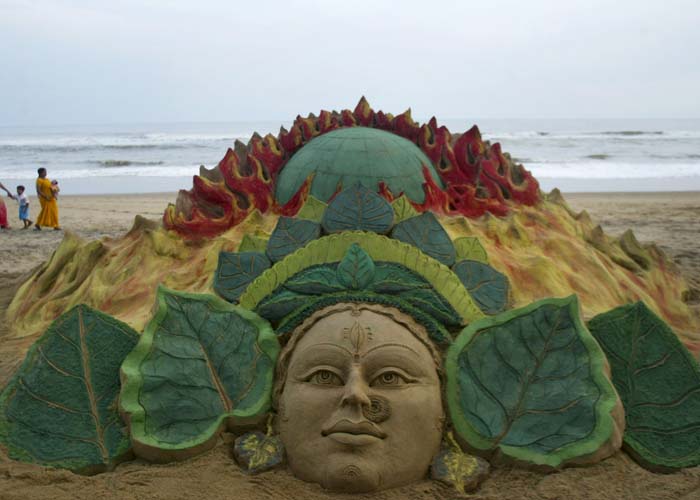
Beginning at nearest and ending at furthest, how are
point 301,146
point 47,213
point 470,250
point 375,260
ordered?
point 375,260, point 470,250, point 301,146, point 47,213

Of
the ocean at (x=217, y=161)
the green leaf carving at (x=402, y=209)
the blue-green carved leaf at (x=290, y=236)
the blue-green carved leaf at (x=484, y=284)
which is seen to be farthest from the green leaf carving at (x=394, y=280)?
the ocean at (x=217, y=161)

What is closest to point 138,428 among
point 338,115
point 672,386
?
point 672,386

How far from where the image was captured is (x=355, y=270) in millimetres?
3252

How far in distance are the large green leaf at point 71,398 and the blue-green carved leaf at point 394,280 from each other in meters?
1.19

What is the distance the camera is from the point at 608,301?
455cm

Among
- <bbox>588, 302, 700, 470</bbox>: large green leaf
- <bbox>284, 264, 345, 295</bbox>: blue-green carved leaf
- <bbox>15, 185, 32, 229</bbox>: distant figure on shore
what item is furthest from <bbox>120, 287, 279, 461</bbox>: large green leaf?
<bbox>15, 185, 32, 229</bbox>: distant figure on shore

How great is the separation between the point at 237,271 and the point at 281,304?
1.82ft

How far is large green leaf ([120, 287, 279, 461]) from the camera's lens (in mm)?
3020

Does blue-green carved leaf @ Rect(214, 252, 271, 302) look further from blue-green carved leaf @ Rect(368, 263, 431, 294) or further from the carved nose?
the carved nose

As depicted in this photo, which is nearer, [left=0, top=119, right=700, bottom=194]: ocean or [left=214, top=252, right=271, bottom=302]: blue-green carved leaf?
[left=214, top=252, right=271, bottom=302]: blue-green carved leaf

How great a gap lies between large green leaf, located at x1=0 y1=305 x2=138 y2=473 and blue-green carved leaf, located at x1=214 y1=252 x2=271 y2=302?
52cm

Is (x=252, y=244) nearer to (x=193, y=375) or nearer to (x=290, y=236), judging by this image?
(x=290, y=236)

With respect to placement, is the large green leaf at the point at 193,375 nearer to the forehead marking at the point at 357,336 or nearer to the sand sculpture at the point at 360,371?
the sand sculpture at the point at 360,371

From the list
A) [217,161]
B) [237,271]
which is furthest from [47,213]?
[217,161]
